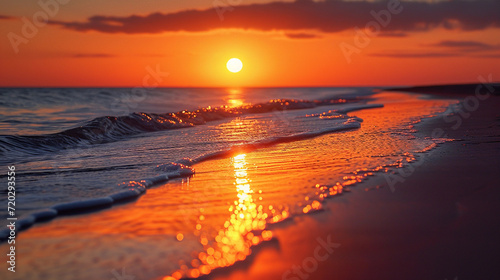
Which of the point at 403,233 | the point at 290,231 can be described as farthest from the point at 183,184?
the point at 403,233

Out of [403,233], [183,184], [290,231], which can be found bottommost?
[403,233]

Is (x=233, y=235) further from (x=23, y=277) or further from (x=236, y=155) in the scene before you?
(x=236, y=155)

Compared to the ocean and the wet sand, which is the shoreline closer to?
the wet sand

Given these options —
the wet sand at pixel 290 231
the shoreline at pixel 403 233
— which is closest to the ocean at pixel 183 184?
the wet sand at pixel 290 231

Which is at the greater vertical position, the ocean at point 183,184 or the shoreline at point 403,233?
the ocean at point 183,184

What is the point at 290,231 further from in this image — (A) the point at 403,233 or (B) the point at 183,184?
(B) the point at 183,184

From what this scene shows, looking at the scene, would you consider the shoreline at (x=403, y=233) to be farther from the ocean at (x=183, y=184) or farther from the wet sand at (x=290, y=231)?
the ocean at (x=183, y=184)

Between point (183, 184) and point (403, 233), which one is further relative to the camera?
point (183, 184)

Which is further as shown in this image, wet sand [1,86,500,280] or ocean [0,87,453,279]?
ocean [0,87,453,279]

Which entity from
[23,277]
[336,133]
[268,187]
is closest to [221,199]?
[268,187]

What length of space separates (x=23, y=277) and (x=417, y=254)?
120 inches

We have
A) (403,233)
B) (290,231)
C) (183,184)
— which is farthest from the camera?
(183,184)

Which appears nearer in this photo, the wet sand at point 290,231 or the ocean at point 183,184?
the wet sand at point 290,231

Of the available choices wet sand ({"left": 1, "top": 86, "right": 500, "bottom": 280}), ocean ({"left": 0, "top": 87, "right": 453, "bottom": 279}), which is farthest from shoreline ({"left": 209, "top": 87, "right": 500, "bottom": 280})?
ocean ({"left": 0, "top": 87, "right": 453, "bottom": 279})
